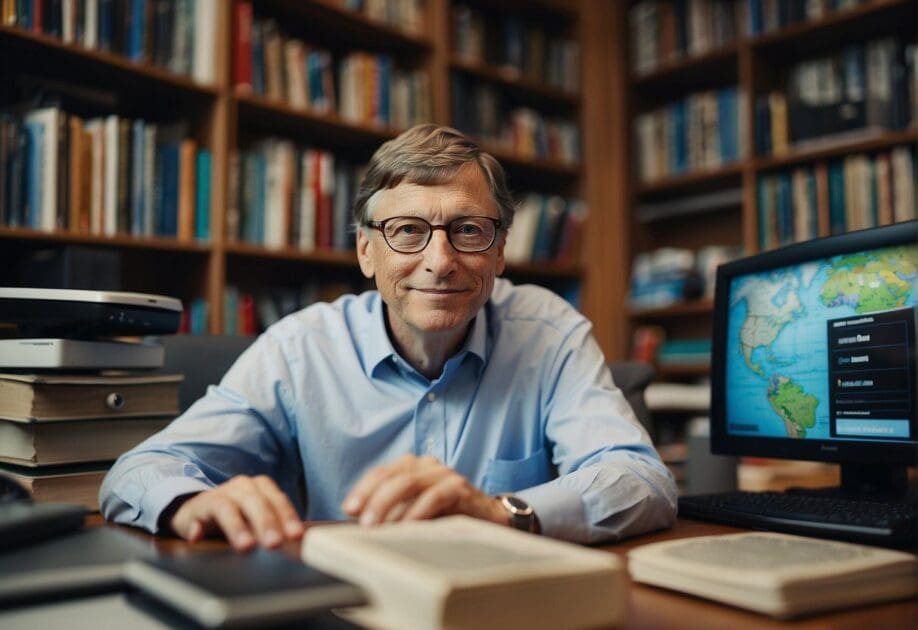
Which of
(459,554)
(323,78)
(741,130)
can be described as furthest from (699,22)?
(459,554)

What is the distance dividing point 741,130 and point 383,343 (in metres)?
2.14

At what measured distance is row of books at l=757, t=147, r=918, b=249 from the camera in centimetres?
254

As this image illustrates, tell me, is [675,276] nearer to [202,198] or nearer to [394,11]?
[394,11]

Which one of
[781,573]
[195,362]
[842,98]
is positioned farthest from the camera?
[842,98]

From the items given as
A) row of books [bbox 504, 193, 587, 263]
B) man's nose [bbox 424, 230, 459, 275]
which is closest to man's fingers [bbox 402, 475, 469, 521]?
man's nose [bbox 424, 230, 459, 275]

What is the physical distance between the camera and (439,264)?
1267 millimetres

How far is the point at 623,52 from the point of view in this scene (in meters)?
3.36

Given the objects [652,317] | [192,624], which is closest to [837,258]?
[192,624]

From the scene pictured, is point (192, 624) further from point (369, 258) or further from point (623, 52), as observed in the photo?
point (623, 52)

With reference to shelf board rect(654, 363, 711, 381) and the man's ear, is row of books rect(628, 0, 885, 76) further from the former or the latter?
the man's ear

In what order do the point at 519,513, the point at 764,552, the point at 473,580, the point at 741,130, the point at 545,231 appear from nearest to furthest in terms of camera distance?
1. the point at 473,580
2. the point at 764,552
3. the point at 519,513
4. the point at 741,130
5. the point at 545,231

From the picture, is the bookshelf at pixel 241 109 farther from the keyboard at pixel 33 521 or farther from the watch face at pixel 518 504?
the watch face at pixel 518 504

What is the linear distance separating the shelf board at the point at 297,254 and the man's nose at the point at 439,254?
1188 mm

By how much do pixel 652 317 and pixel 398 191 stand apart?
7.33 ft
